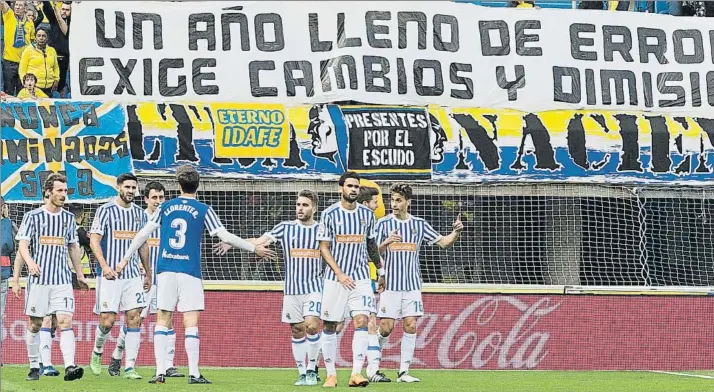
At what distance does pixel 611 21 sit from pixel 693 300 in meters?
3.54

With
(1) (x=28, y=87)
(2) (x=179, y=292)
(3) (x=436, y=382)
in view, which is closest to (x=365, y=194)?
(3) (x=436, y=382)

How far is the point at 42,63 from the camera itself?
655 inches

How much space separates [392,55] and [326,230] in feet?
15.5

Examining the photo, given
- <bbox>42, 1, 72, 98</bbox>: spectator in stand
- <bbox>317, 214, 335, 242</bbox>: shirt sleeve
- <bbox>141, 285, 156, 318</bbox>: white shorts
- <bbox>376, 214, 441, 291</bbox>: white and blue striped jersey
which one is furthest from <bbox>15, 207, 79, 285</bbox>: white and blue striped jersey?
<bbox>42, 1, 72, 98</bbox>: spectator in stand

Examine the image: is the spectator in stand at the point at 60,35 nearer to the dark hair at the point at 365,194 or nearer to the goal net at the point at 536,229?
the goal net at the point at 536,229

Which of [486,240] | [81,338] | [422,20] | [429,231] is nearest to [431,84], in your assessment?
[422,20]

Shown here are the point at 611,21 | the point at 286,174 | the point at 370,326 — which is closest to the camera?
the point at 370,326

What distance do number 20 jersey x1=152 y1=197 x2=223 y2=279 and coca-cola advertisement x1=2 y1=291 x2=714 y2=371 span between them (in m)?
4.27

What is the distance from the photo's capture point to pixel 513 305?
16.7m

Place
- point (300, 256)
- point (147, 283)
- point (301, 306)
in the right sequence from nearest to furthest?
1. point (301, 306)
2. point (300, 256)
3. point (147, 283)

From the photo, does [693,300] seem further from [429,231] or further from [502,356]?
[429,231]

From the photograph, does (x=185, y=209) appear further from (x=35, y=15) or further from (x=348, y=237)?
(x=35, y=15)

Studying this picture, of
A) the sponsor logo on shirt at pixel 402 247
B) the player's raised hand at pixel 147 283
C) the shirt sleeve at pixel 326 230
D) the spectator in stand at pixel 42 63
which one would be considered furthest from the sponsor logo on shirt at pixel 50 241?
the spectator in stand at pixel 42 63

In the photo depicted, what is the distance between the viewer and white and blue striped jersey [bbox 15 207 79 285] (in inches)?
510
